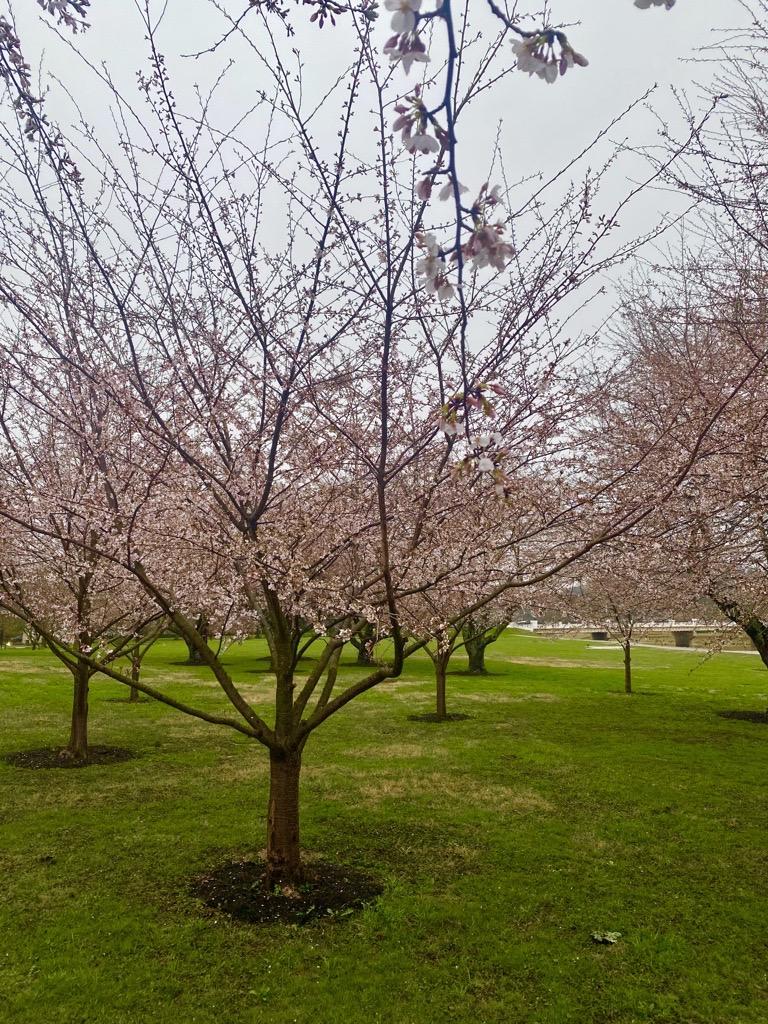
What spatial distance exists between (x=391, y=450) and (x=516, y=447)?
4.75ft

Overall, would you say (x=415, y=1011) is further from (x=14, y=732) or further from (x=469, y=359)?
(x=14, y=732)

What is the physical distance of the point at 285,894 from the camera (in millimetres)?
6211

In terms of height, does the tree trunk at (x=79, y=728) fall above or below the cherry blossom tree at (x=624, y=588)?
below

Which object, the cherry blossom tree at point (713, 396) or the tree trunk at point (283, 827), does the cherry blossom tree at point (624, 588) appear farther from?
the tree trunk at point (283, 827)

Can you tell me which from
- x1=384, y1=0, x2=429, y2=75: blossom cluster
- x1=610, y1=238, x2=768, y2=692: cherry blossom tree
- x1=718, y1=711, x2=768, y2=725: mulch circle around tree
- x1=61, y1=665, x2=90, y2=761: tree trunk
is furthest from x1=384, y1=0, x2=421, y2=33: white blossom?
x1=718, y1=711, x2=768, y2=725: mulch circle around tree

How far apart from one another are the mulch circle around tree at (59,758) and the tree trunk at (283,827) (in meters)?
6.22

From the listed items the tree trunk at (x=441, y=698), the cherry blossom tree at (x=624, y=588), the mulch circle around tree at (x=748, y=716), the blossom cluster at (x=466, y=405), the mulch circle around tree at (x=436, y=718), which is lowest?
the mulch circle around tree at (x=748, y=716)

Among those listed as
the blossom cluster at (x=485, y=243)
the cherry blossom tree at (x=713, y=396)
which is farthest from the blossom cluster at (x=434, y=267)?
the cherry blossom tree at (x=713, y=396)

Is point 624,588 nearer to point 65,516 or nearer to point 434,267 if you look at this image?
point 65,516

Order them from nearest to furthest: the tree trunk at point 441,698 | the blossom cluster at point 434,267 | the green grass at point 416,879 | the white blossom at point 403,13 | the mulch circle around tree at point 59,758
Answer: the white blossom at point 403,13, the blossom cluster at point 434,267, the green grass at point 416,879, the mulch circle around tree at point 59,758, the tree trunk at point 441,698

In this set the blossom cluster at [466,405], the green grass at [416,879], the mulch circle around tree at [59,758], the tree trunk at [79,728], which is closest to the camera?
the blossom cluster at [466,405]

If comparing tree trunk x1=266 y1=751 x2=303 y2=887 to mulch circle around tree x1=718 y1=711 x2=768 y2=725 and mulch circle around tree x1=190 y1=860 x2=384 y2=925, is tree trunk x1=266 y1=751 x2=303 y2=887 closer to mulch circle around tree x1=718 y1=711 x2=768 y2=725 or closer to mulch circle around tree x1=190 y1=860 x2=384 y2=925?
mulch circle around tree x1=190 y1=860 x2=384 y2=925

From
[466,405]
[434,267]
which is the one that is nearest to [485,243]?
[434,267]

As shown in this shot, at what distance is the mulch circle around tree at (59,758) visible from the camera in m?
11.2
